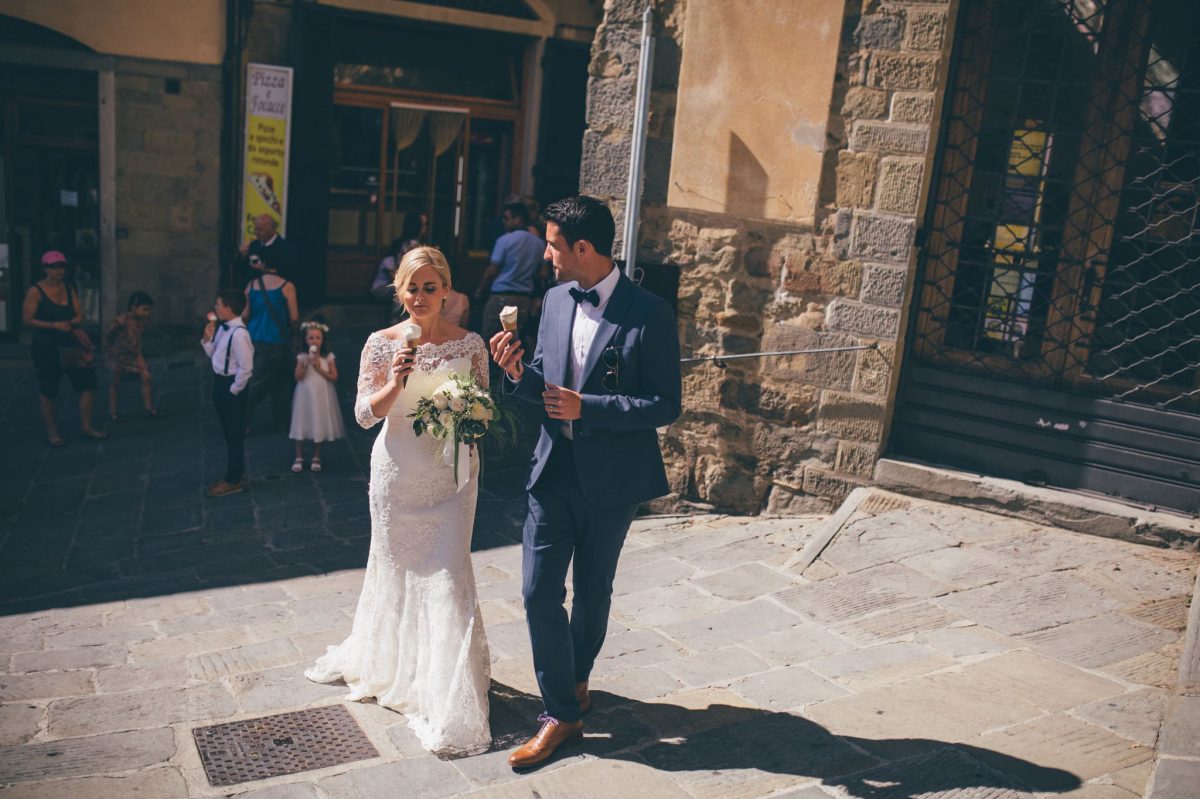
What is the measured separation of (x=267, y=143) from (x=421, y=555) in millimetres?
8886

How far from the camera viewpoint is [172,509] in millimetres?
7883

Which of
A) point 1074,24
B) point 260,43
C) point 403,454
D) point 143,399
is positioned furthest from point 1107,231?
point 260,43

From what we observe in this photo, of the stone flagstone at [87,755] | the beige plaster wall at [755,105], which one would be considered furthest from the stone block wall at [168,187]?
the stone flagstone at [87,755]

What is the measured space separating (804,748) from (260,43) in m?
10.7

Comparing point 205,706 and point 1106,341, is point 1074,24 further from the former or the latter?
point 205,706

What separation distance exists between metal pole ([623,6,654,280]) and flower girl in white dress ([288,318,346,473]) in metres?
2.76

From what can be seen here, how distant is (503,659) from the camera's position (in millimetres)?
4934

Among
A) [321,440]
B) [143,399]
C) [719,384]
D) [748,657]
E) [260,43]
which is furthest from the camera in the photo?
[260,43]

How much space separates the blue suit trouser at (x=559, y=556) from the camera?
400 centimetres

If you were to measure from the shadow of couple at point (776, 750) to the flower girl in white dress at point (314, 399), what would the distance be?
4.55 m

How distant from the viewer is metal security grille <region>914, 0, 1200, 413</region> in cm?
593

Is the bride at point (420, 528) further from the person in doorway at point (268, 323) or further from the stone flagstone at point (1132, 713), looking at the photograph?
the person in doorway at point (268, 323)

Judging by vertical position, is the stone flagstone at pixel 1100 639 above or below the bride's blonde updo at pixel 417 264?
below

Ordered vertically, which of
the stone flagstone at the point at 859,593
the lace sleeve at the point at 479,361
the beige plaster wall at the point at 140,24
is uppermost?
the beige plaster wall at the point at 140,24
